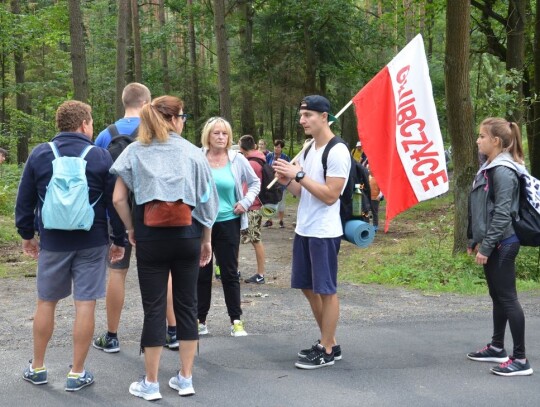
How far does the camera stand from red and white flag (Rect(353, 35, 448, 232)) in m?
6.38

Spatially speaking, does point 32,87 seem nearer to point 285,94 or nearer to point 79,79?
point 285,94

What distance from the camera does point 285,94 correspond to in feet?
96.8

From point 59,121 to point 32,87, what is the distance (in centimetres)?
2384

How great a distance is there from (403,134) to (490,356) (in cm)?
209

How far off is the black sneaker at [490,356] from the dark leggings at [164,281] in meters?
2.38

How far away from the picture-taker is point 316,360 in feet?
17.7

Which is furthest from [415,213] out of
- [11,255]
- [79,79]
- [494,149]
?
[494,149]

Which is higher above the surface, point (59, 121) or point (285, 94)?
point (285, 94)

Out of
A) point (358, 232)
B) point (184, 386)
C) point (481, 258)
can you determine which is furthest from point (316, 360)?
point (481, 258)

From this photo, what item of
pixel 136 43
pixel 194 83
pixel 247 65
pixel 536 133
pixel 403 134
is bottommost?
pixel 403 134

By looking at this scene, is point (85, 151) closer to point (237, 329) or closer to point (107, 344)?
point (107, 344)

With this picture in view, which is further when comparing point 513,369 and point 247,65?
point 247,65

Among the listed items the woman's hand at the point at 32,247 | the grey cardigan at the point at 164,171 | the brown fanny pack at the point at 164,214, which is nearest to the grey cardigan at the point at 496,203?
the grey cardigan at the point at 164,171

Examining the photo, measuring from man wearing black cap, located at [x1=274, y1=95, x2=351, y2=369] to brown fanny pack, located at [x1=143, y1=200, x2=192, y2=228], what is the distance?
3.70ft
